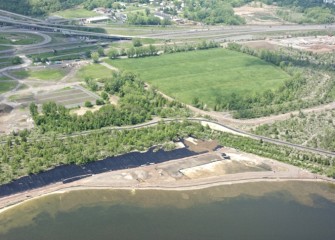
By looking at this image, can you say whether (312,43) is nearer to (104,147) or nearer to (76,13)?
(76,13)

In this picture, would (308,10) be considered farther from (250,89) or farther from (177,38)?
(250,89)

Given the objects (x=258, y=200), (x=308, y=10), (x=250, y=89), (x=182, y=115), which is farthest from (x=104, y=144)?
(x=308, y=10)

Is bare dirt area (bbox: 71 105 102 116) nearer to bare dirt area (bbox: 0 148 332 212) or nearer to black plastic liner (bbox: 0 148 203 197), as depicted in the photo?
black plastic liner (bbox: 0 148 203 197)

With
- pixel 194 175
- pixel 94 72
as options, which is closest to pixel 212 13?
pixel 94 72

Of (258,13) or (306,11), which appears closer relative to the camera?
(306,11)

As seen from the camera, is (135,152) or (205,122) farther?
(205,122)

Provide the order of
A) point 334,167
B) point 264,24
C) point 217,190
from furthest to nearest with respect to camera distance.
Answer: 1. point 264,24
2. point 334,167
3. point 217,190
